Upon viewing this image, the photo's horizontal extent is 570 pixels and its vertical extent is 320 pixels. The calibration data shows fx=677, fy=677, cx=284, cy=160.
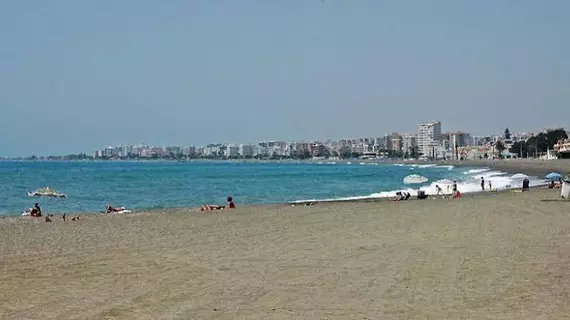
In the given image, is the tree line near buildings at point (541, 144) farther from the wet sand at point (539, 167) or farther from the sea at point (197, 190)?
the sea at point (197, 190)

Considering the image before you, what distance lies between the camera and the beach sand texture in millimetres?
7973

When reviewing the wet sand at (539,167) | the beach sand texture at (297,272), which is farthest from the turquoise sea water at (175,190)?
the beach sand texture at (297,272)

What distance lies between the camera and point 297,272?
10742 mm

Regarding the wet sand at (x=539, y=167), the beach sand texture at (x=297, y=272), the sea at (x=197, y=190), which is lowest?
the wet sand at (x=539, y=167)

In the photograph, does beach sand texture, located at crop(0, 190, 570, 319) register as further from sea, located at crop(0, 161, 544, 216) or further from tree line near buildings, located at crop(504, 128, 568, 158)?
tree line near buildings, located at crop(504, 128, 568, 158)

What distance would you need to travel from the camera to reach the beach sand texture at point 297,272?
26.2 ft

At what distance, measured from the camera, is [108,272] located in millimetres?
11203

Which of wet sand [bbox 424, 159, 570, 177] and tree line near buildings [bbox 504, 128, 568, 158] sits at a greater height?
tree line near buildings [bbox 504, 128, 568, 158]

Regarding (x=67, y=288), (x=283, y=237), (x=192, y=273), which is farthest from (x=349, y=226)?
→ (x=67, y=288)

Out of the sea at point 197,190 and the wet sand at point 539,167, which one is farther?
the wet sand at point 539,167

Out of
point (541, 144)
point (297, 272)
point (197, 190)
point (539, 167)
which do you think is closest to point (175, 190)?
point (197, 190)

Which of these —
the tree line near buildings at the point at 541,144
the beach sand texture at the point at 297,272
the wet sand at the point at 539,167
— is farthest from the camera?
the tree line near buildings at the point at 541,144

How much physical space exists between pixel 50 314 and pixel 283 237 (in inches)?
355

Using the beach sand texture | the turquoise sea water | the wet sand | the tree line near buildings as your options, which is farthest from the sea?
the tree line near buildings
